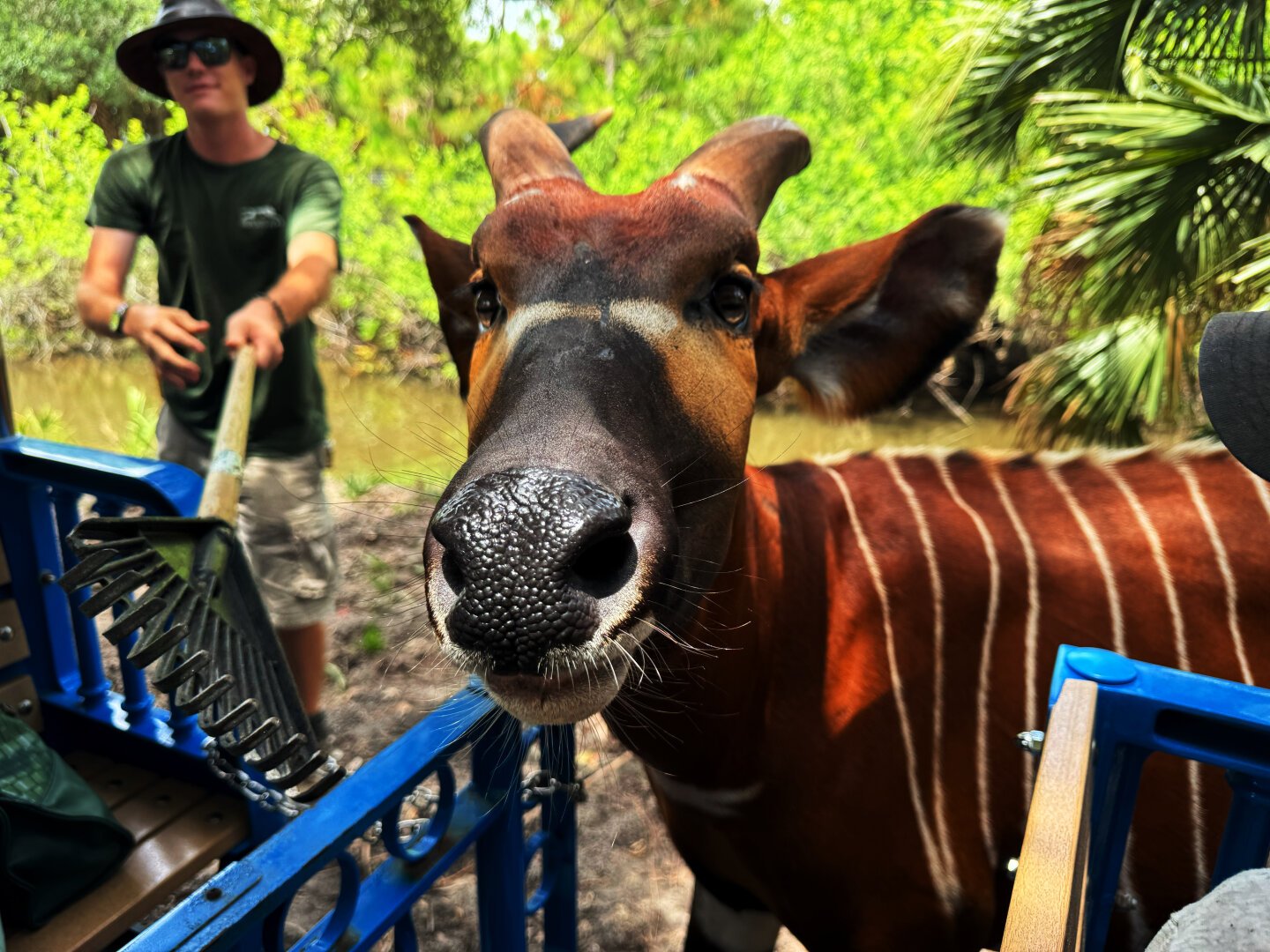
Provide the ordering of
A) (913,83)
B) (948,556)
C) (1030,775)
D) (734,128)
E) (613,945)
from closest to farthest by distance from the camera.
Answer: (1030,775) < (948,556) < (734,128) < (613,945) < (913,83)

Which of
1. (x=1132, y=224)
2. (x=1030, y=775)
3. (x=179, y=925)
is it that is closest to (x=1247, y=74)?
(x=1132, y=224)

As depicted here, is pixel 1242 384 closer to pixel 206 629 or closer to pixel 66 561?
pixel 206 629

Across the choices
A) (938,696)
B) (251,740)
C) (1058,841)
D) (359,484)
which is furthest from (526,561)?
(359,484)

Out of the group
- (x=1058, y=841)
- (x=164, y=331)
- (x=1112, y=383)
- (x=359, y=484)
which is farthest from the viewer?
(x=359, y=484)

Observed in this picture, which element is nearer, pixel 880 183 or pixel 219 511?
pixel 219 511


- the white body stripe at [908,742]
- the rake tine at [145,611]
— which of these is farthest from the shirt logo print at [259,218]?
the white body stripe at [908,742]

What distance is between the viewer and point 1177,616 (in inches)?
74.7

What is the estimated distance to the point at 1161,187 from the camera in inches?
163

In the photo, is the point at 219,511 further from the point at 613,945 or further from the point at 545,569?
the point at 613,945

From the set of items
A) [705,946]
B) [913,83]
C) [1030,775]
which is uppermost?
[913,83]

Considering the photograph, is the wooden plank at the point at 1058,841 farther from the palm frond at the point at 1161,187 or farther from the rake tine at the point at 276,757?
the palm frond at the point at 1161,187

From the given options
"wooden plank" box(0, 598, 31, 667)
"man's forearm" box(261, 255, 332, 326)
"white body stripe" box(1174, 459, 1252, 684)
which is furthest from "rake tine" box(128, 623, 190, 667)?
"white body stripe" box(1174, 459, 1252, 684)

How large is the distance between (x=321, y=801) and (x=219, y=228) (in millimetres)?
2441

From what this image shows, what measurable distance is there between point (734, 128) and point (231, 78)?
194 centimetres
